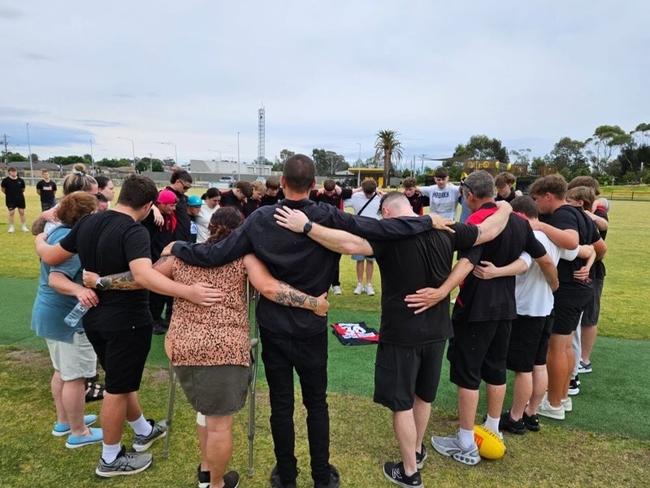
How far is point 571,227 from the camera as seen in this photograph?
360cm

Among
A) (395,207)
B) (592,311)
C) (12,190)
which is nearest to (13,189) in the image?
(12,190)

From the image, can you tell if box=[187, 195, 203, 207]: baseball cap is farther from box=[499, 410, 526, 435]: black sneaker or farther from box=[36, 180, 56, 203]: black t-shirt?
box=[36, 180, 56, 203]: black t-shirt

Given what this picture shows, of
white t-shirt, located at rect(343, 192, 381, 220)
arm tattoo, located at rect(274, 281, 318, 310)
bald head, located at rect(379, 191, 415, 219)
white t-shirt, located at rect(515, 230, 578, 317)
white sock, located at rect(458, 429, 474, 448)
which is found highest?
bald head, located at rect(379, 191, 415, 219)

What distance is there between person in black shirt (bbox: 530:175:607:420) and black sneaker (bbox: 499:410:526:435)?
16.9 inches

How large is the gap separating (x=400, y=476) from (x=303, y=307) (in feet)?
4.78

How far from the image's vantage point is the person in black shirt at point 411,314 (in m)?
2.77

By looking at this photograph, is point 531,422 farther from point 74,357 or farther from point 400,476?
point 74,357

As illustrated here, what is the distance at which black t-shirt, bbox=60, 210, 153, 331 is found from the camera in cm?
271

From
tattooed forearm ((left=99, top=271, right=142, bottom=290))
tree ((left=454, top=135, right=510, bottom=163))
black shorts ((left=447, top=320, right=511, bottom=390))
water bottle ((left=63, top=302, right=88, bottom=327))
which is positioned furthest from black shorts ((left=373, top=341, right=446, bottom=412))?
tree ((left=454, top=135, right=510, bottom=163))

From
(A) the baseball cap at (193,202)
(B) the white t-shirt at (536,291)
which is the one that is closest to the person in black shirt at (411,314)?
(B) the white t-shirt at (536,291)

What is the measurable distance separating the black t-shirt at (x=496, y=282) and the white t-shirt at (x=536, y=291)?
0.27 meters

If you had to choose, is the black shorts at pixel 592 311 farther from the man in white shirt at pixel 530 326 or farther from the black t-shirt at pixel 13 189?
A: the black t-shirt at pixel 13 189

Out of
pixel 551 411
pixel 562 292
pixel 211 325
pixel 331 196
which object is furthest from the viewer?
pixel 331 196

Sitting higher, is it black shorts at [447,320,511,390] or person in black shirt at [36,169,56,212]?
person in black shirt at [36,169,56,212]
